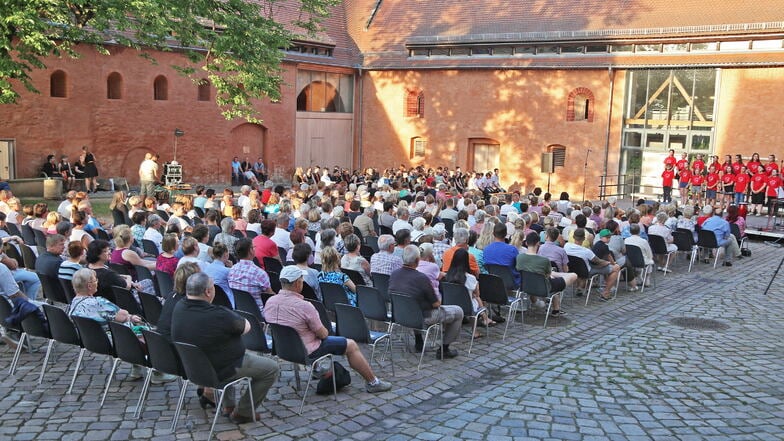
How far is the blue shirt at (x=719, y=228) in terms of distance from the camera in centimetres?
1650

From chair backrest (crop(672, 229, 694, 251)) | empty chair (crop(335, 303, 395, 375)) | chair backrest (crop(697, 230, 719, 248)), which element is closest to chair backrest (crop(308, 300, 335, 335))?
empty chair (crop(335, 303, 395, 375))

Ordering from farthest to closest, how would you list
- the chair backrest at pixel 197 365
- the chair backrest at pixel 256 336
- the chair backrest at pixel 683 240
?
the chair backrest at pixel 683 240
the chair backrest at pixel 256 336
the chair backrest at pixel 197 365

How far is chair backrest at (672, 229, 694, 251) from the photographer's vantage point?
15.7 meters

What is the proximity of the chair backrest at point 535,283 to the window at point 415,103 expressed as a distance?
83.6 feet

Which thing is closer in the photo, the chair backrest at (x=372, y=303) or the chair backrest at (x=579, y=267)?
the chair backrest at (x=372, y=303)

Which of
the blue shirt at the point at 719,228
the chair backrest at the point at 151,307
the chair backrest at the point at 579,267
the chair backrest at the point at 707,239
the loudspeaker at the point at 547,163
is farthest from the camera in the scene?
the loudspeaker at the point at 547,163

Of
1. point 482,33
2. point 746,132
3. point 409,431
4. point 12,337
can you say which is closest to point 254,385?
point 409,431

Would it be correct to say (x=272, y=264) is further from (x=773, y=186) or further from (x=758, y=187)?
(x=758, y=187)

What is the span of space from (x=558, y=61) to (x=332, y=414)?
1033 inches

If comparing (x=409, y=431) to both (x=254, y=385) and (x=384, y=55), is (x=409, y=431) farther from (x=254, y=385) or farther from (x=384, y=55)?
(x=384, y=55)

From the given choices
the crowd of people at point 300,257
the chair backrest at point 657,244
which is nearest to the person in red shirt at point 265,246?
the crowd of people at point 300,257

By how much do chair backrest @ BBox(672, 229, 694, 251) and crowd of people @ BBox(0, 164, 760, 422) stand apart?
0.16m

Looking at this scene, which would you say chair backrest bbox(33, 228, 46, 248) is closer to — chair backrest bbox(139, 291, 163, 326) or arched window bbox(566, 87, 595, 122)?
chair backrest bbox(139, 291, 163, 326)

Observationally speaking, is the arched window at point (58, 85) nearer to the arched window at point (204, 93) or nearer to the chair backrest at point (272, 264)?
the arched window at point (204, 93)
